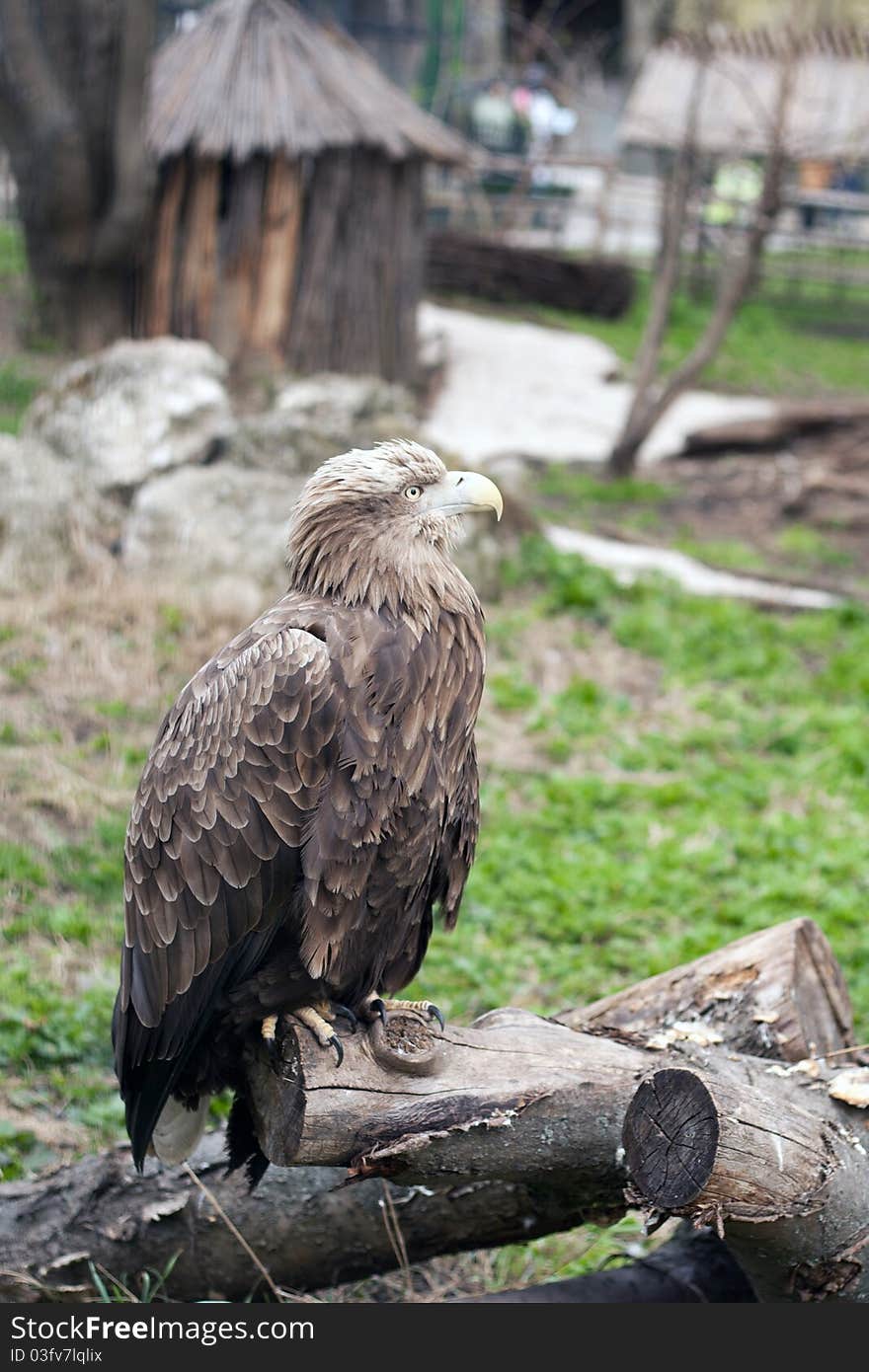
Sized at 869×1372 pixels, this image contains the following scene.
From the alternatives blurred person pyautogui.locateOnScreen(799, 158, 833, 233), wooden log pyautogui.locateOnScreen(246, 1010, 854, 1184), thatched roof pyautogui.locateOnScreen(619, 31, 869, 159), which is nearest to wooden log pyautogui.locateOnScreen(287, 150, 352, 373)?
thatched roof pyautogui.locateOnScreen(619, 31, 869, 159)

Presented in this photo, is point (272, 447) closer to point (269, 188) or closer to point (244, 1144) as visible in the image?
point (269, 188)

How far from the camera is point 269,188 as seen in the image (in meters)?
10.6

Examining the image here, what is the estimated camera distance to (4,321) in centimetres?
1089

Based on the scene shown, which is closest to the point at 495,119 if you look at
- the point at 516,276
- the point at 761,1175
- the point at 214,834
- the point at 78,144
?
the point at 516,276

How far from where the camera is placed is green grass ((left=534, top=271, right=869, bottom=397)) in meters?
16.5

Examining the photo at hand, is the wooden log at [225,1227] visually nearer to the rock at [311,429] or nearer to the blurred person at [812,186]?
the rock at [311,429]

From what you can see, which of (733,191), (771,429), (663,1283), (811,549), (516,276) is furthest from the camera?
(733,191)

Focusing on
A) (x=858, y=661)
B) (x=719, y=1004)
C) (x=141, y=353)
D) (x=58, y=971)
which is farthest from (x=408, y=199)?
(x=719, y=1004)

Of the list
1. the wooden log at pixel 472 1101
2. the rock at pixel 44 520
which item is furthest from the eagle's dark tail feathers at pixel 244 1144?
the rock at pixel 44 520

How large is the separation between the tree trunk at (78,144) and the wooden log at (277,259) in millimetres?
926

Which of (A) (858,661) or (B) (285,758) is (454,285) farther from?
(B) (285,758)

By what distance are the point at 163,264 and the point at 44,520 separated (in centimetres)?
401

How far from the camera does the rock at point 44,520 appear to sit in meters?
7.11

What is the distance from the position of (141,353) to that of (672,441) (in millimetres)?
6198
